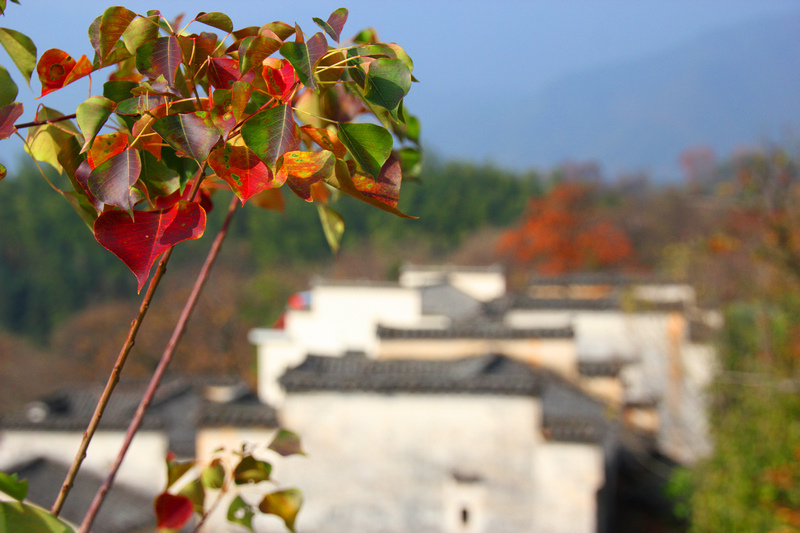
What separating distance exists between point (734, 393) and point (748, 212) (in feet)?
5.33

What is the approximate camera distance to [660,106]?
74375mm

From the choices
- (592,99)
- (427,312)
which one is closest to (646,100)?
(592,99)

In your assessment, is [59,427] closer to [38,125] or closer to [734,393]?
[734,393]

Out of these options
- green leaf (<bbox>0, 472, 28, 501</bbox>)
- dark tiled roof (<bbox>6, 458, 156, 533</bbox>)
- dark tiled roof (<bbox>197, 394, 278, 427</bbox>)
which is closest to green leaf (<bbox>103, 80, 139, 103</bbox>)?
green leaf (<bbox>0, 472, 28, 501</bbox>)

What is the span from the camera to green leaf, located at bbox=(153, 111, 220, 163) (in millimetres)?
427

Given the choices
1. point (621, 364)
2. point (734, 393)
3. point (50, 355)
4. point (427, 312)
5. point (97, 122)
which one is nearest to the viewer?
point (97, 122)

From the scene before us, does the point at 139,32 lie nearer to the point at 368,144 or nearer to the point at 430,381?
the point at 368,144

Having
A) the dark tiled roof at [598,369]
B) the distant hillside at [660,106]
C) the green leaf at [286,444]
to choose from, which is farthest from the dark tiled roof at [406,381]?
the distant hillside at [660,106]

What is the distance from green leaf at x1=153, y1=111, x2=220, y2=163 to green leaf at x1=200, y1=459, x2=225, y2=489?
1.34 feet

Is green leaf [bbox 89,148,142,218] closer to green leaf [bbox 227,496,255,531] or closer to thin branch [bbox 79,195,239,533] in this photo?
thin branch [bbox 79,195,239,533]

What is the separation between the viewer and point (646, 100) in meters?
78.7

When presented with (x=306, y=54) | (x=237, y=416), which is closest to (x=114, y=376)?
(x=306, y=54)

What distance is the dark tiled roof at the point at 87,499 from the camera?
185 inches

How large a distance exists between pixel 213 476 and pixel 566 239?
17878 mm
